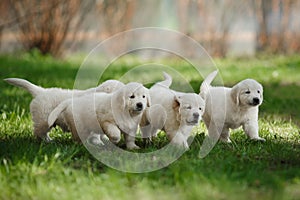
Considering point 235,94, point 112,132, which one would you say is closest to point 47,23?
point 235,94

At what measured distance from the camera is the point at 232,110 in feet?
15.4

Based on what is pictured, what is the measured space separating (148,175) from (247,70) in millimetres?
7232

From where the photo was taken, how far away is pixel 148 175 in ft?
11.3

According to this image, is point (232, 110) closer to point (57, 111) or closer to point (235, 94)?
point (235, 94)

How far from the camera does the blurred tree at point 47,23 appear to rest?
12.4 m

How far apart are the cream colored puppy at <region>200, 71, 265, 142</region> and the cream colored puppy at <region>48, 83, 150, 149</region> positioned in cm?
66

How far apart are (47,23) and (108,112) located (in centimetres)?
879

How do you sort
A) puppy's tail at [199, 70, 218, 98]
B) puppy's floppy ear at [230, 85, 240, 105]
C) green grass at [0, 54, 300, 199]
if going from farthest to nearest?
puppy's tail at [199, 70, 218, 98] → puppy's floppy ear at [230, 85, 240, 105] → green grass at [0, 54, 300, 199]

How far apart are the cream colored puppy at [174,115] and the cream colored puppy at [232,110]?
1.26ft

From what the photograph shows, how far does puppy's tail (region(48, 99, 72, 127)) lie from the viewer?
4207 millimetres

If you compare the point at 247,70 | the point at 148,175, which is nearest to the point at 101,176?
the point at 148,175

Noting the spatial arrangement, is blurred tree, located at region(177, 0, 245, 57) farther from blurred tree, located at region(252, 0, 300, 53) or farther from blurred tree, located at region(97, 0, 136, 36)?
blurred tree, located at region(97, 0, 136, 36)

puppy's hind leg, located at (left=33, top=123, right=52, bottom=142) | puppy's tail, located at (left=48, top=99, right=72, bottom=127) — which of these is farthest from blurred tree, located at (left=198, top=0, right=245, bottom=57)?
puppy's tail, located at (left=48, top=99, right=72, bottom=127)

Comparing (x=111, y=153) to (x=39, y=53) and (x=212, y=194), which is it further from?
(x=39, y=53)
